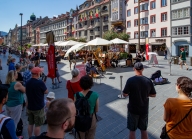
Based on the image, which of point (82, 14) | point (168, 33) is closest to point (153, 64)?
point (168, 33)

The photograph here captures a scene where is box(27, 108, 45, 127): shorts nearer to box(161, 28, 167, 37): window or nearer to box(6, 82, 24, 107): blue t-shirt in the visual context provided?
box(6, 82, 24, 107): blue t-shirt

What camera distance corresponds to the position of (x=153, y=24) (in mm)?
39625

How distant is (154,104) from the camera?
6.95 metres

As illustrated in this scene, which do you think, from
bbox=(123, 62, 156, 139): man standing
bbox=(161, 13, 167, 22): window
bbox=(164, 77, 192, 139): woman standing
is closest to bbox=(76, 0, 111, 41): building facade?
bbox=(161, 13, 167, 22): window

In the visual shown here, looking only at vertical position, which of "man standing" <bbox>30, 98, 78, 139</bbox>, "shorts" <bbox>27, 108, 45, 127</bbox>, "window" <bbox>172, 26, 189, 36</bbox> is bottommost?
"shorts" <bbox>27, 108, 45, 127</bbox>

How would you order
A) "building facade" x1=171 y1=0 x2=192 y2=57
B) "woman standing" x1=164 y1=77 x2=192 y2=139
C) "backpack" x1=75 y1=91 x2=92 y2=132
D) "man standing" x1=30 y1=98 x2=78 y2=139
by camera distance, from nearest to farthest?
"man standing" x1=30 y1=98 x2=78 y2=139 < "woman standing" x1=164 y1=77 x2=192 y2=139 < "backpack" x1=75 y1=91 x2=92 y2=132 < "building facade" x1=171 y1=0 x2=192 y2=57

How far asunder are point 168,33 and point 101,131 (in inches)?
1433

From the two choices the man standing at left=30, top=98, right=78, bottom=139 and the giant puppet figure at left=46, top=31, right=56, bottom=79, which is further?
the giant puppet figure at left=46, top=31, right=56, bottom=79

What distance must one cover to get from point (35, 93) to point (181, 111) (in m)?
2.99

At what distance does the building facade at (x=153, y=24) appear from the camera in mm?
37128

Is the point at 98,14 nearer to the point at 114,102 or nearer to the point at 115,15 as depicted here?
the point at 115,15

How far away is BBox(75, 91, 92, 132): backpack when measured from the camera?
298 cm

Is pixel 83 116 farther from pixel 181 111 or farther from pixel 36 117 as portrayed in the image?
pixel 36 117

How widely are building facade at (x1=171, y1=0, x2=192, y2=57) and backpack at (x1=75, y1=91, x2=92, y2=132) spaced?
35.1 meters
